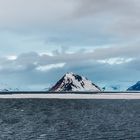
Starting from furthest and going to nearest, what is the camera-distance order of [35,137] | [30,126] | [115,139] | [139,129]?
[30,126] < [139,129] < [35,137] < [115,139]

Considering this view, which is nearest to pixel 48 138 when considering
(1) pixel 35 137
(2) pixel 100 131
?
(1) pixel 35 137

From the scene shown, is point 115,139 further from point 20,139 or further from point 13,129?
point 13,129

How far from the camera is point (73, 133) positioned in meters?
91.8

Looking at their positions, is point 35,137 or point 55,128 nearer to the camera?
point 35,137

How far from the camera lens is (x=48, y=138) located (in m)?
83.5

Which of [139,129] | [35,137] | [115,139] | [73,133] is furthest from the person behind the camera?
[139,129]

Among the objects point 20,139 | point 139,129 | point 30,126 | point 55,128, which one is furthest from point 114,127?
point 20,139

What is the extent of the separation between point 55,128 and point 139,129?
2002cm

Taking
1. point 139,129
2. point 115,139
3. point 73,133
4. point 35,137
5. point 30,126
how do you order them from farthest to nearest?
point 30,126 < point 139,129 < point 73,133 < point 35,137 < point 115,139

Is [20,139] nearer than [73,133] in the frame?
Yes

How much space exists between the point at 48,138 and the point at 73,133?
9.67 m

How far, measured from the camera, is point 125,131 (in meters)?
93.4

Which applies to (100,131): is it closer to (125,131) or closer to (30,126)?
(125,131)

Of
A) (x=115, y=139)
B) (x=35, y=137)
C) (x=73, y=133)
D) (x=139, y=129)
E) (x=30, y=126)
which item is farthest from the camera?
(x=30, y=126)
